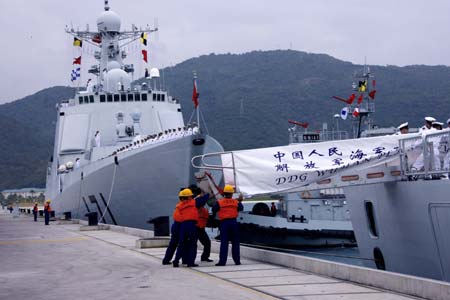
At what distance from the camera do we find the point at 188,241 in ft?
40.7

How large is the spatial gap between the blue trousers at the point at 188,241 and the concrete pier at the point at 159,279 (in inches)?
10.2

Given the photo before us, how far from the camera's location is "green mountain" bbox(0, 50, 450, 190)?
123812 mm

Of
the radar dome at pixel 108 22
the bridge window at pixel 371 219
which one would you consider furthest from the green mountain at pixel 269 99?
the bridge window at pixel 371 219

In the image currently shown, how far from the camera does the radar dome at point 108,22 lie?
38188mm

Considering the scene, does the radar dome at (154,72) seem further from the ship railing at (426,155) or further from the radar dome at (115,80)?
the ship railing at (426,155)

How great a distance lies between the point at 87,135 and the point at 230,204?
23536 mm

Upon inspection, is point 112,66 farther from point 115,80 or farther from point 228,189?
point 228,189

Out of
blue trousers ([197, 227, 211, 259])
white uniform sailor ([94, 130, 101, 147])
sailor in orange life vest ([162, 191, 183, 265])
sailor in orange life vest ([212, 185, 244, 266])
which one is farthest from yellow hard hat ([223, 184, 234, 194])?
white uniform sailor ([94, 130, 101, 147])

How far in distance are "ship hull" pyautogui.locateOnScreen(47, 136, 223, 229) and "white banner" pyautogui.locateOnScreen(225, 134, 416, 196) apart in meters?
10.9

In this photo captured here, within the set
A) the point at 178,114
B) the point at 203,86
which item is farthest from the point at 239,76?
the point at 178,114

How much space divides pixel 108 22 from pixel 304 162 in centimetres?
2731

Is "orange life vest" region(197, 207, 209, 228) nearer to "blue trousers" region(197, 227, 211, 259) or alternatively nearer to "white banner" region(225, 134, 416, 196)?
"blue trousers" region(197, 227, 211, 259)

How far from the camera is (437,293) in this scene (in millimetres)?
8141

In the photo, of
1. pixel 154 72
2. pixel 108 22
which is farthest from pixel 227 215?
pixel 108 22
